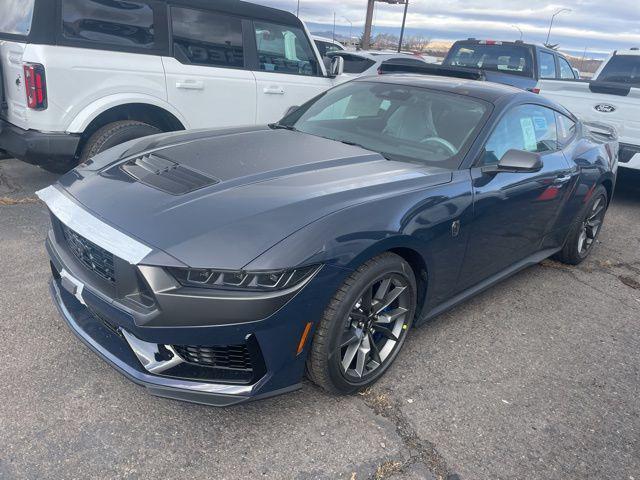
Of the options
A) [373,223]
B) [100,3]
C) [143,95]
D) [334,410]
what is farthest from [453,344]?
[100,3]

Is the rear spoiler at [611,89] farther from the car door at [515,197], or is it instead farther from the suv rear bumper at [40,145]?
the suv rear bumper at [40,145]

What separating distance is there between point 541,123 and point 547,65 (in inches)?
240

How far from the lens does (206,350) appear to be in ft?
7.14

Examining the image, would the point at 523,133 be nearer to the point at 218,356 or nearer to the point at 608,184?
the point at 608,184

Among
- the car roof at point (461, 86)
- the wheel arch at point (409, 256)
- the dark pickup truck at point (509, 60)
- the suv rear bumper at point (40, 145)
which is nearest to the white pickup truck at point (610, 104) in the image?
the dark pickup truck at point (509, 60)

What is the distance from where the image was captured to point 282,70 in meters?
6.11

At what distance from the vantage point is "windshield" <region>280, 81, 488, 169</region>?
3244 millimetres

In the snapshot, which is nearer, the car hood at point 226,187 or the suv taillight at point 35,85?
the car hood at point 226,187

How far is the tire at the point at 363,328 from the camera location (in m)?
2.37

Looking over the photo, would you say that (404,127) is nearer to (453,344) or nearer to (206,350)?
(453,344)

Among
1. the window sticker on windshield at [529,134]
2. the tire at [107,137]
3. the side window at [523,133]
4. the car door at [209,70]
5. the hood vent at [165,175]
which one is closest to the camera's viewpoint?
the hood vent at [165,175]

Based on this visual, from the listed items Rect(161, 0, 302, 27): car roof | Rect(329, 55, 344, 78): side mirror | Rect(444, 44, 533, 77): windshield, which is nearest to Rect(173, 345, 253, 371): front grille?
Rect(161, 0, 302, 27): car roof

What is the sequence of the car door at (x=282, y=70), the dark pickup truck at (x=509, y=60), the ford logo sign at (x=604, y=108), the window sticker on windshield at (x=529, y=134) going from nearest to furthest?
1. the window sticker on windshield at (x=529, y=134)
2. the car door at (x=282, y=70)
3. the ford logo sign at (x=604, y=108)
4. the dark pickup truck at (x=509, y=60)

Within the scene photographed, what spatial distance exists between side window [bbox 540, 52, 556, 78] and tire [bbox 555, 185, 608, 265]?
15.6ft
